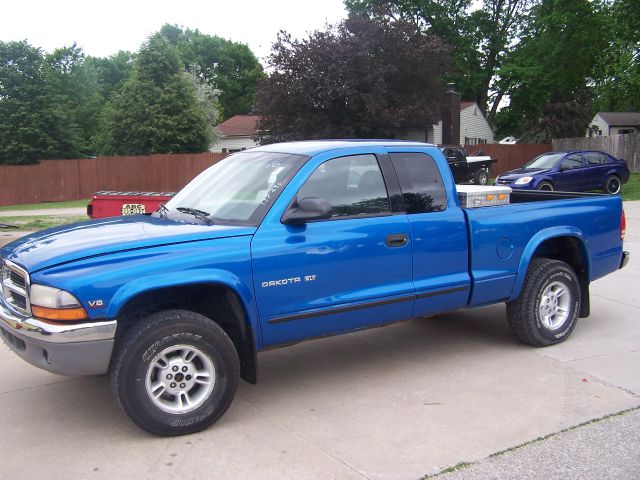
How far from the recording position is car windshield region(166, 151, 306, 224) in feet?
14.6

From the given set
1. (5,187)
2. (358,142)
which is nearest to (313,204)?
(358,142)

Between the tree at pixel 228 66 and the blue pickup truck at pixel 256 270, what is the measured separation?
67626 millimetres

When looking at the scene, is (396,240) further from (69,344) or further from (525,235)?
(69,344)

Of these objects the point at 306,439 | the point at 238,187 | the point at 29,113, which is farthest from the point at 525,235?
the point at 29,113

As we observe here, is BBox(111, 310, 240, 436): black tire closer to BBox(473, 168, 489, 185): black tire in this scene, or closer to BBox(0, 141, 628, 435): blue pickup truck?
BBox(0, 141, 628, 435): blue pickup truck

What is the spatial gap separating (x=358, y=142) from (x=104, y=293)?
2.38m

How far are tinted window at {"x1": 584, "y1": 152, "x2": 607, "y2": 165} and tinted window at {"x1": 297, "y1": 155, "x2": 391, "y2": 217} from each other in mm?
17639

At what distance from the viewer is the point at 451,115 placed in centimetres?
3111

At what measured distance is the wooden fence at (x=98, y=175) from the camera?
30.1m

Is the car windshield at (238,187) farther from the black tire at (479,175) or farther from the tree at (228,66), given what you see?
the tree at (228,66)

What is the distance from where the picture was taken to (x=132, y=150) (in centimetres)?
3450

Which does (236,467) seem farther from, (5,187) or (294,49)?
(5,187)

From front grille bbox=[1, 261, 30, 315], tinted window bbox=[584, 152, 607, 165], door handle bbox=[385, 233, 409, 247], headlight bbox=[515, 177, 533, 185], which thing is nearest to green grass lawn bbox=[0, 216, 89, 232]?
front grille bbox=[1, 261, 30, 315]

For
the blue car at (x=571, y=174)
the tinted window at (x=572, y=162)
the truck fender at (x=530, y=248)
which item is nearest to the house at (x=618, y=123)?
the blue car at (x=571, y=174)
